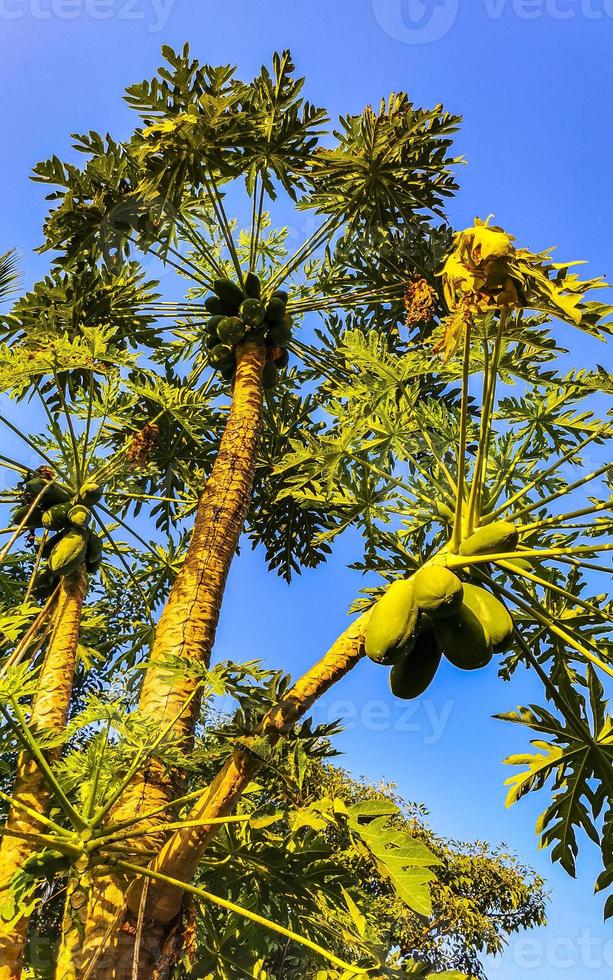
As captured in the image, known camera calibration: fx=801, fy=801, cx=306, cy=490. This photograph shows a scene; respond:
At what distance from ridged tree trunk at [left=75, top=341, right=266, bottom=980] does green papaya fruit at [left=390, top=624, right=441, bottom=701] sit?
76 centimetres

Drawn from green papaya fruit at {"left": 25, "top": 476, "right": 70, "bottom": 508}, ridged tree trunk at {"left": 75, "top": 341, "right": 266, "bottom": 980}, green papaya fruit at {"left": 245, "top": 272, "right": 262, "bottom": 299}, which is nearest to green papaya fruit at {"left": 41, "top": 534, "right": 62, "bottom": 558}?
green papaya fruit at {"left": 25, "top": 476, "right": 70, "bottom": 508}

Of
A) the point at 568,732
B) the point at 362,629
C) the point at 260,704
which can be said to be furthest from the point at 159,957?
the point at 568,732

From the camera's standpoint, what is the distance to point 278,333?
5.31m

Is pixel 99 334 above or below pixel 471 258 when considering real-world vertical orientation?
above

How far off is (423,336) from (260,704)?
3.43 metres

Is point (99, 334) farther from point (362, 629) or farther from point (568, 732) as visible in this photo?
point (568, 732)

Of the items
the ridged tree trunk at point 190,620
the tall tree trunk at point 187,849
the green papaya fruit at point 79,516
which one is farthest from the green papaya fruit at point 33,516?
the tall tree trunk at point 187,849

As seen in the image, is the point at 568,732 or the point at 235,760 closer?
the point at 235,760

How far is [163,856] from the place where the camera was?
2.81m

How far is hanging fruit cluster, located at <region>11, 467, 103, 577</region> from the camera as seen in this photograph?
471 cm

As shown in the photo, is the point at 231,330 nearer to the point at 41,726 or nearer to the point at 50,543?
the point at 50,543

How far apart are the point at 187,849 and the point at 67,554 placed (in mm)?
2313

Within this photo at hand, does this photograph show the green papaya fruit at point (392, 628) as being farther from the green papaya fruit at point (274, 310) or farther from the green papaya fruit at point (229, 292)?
the green papaya fruit at point (229, 292)

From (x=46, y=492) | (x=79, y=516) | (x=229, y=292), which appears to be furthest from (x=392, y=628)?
(x=229, y=292)
